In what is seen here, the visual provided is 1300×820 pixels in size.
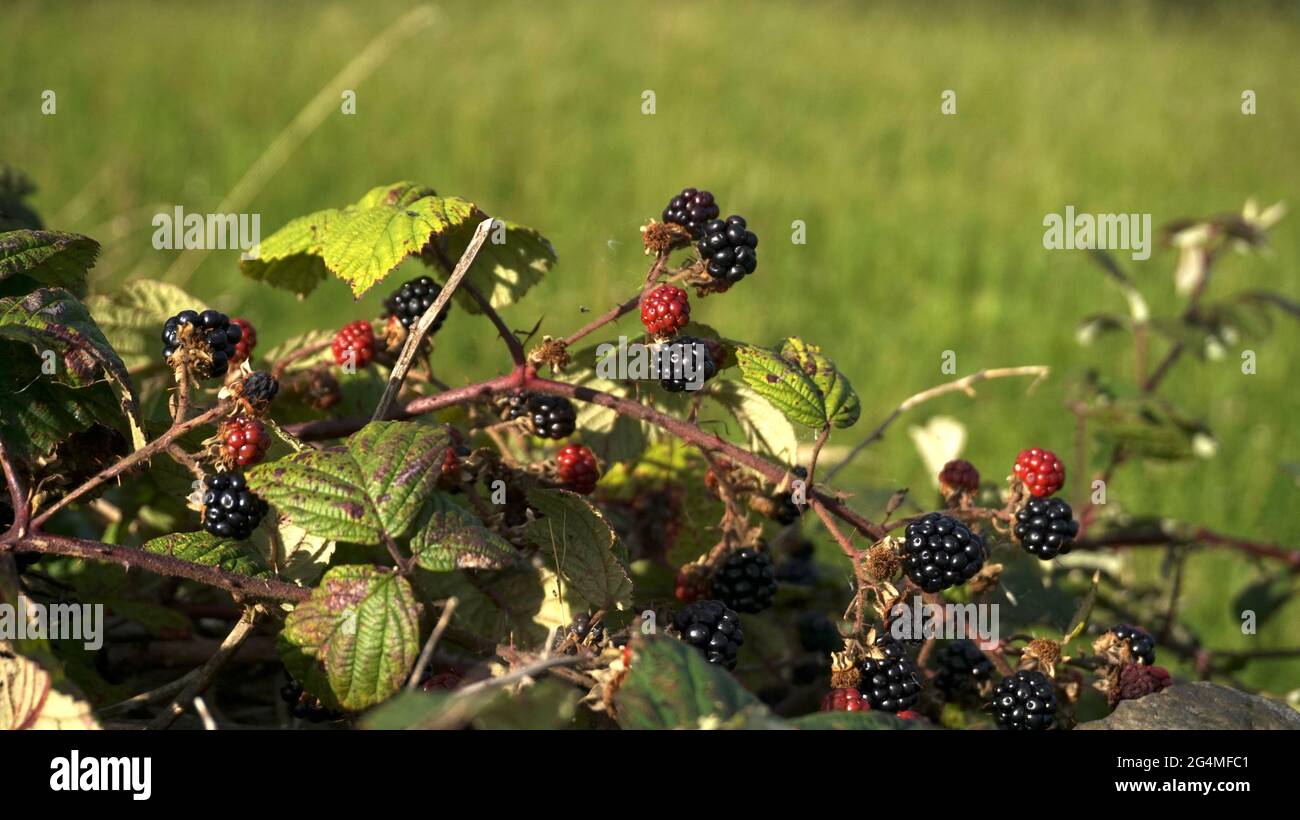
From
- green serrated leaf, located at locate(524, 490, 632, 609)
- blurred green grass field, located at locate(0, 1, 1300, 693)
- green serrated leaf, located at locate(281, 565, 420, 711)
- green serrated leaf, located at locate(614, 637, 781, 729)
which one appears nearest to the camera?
green serrated leaf, located at locate(614, 637, 781, 729)

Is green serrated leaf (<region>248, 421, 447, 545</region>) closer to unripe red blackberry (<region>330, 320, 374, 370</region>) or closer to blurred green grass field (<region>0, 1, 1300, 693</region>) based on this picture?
unripe red blackberry (<region>330, 320, 374, 370</region>)

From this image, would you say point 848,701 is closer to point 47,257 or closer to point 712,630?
point 712,630

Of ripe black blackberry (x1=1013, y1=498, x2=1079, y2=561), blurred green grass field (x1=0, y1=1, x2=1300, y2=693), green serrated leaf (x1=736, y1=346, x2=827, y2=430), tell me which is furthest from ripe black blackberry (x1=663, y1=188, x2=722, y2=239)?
blurred green grass field (x1=0, y1=1, x2=1300, y2=693)

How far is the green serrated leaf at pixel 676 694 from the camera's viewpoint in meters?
1.07

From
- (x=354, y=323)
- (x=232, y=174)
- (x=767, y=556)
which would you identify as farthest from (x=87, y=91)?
(x=767, y=556)

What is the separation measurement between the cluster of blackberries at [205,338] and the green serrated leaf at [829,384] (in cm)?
64

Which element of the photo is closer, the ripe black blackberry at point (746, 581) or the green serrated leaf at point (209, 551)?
the green serrated leaf at point (209, 551)

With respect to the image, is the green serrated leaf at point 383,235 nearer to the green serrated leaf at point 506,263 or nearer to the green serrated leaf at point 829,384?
the green serrated leaf at point 506,263

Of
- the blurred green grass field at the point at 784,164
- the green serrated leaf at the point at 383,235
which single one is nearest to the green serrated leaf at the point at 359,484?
the green serrated leaf at the point at 383,235

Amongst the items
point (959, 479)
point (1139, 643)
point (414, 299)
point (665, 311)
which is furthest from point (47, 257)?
point (1139, 643)

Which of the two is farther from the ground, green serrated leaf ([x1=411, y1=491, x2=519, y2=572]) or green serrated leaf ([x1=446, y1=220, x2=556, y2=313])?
green serrated leaf ([x1=446, y1=220, x2=556, y2=313])

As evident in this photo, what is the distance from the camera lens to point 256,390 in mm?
1334

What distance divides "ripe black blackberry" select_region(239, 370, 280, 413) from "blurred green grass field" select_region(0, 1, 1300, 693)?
2473mm

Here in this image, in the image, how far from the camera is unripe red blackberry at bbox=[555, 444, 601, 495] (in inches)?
62.8
